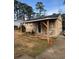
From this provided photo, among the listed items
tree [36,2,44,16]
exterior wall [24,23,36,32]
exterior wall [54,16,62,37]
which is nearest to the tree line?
tree [36,2,44,16]

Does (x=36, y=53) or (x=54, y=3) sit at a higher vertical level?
(x=54, y=3)

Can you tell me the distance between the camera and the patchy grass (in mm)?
2605

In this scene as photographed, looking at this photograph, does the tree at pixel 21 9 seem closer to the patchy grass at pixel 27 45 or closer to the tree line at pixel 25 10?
the tree line at pixel 25 10

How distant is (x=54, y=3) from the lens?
266 centimetres

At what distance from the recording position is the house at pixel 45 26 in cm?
265

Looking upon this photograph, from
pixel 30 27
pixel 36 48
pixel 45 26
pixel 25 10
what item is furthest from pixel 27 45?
pixel 25 10

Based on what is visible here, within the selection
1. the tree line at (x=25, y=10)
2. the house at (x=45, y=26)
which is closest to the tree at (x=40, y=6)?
the tree line at (x=25, y=10)

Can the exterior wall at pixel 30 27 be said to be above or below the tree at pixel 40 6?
below

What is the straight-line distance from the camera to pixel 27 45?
2.63m

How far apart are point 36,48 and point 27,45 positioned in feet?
0.42

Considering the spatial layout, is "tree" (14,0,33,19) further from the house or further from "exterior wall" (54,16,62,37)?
"exterior wall" (54,16,62,37)
